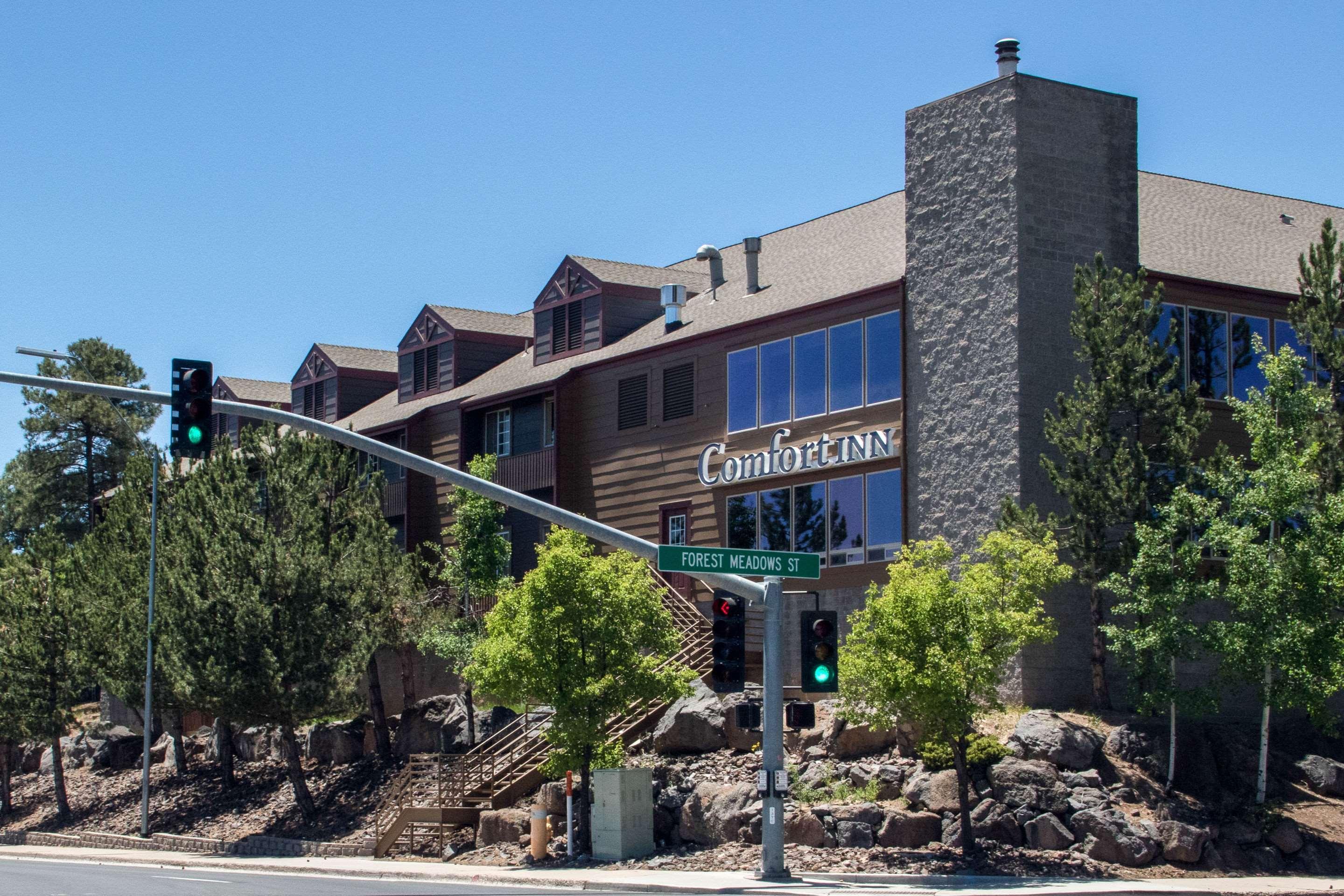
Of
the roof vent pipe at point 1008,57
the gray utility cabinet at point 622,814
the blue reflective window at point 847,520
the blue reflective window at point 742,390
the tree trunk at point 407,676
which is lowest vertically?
the gray utility cabinet at point 622,814

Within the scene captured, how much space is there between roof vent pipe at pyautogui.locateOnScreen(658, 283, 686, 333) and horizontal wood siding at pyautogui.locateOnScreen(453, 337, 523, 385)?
9.34 metres

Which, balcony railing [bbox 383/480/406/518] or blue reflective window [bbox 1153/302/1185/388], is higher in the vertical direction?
blue reflective window [bbox 1153/302/1185/388]

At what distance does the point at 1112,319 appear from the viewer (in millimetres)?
27438

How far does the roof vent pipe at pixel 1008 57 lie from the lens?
99.9 ft

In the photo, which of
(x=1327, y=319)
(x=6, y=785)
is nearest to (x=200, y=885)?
(x=1327, y=319)

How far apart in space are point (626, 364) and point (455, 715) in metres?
9.49

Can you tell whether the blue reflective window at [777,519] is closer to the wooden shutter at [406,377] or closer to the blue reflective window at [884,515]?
the blue reflective window at [884,515]

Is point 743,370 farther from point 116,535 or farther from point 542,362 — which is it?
point 116,535

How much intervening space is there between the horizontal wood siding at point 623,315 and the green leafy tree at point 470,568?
5.66 metres

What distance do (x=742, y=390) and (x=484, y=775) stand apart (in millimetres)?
10211

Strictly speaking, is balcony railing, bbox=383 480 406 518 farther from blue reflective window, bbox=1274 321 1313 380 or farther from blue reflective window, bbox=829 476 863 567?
blue reflective window, bbox=1274 321 1313 380

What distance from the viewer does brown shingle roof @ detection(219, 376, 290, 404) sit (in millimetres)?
57156

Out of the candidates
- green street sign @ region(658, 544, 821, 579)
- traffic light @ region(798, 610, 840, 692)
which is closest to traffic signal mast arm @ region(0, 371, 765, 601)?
green street sign @ region(658, 544, 821, 579)

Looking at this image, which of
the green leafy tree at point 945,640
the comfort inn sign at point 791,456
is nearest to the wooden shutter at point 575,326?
the comfort inn sign at point 791,456
